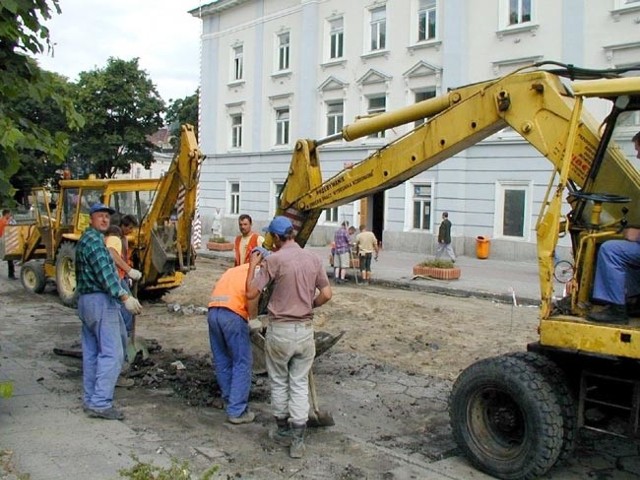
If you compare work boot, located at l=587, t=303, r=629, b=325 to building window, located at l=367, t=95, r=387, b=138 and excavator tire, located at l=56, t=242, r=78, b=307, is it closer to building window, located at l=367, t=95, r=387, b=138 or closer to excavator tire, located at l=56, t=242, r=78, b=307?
excavator tire, located at l=56, t=242, r=78, b=307

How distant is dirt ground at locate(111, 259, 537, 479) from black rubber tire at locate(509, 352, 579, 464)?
3.17 feet

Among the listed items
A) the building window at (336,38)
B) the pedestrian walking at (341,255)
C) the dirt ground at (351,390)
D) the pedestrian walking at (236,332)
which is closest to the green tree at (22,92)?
the pedestrian walking at (236,332)

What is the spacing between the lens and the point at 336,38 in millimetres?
27109

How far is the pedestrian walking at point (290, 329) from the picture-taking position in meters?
5.41

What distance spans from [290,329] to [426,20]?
20.4 metres

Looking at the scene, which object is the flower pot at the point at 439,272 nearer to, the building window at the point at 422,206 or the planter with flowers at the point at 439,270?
the planter with flowers at the point at 439,270

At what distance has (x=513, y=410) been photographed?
16.6 feet

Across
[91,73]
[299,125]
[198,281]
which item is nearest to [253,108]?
[299,125]

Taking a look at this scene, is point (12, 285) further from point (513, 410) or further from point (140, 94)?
point (140, 94)

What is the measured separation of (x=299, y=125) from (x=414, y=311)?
16.7 m

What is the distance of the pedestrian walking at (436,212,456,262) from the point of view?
20.7 meters

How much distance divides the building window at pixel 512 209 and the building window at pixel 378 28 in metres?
7.29

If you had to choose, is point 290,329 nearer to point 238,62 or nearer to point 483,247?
point 483,247

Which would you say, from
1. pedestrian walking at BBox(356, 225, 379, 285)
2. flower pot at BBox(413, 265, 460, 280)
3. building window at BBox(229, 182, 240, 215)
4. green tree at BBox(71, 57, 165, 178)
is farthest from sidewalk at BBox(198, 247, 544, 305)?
green tree at BBox(71, 57, 165, 178)
